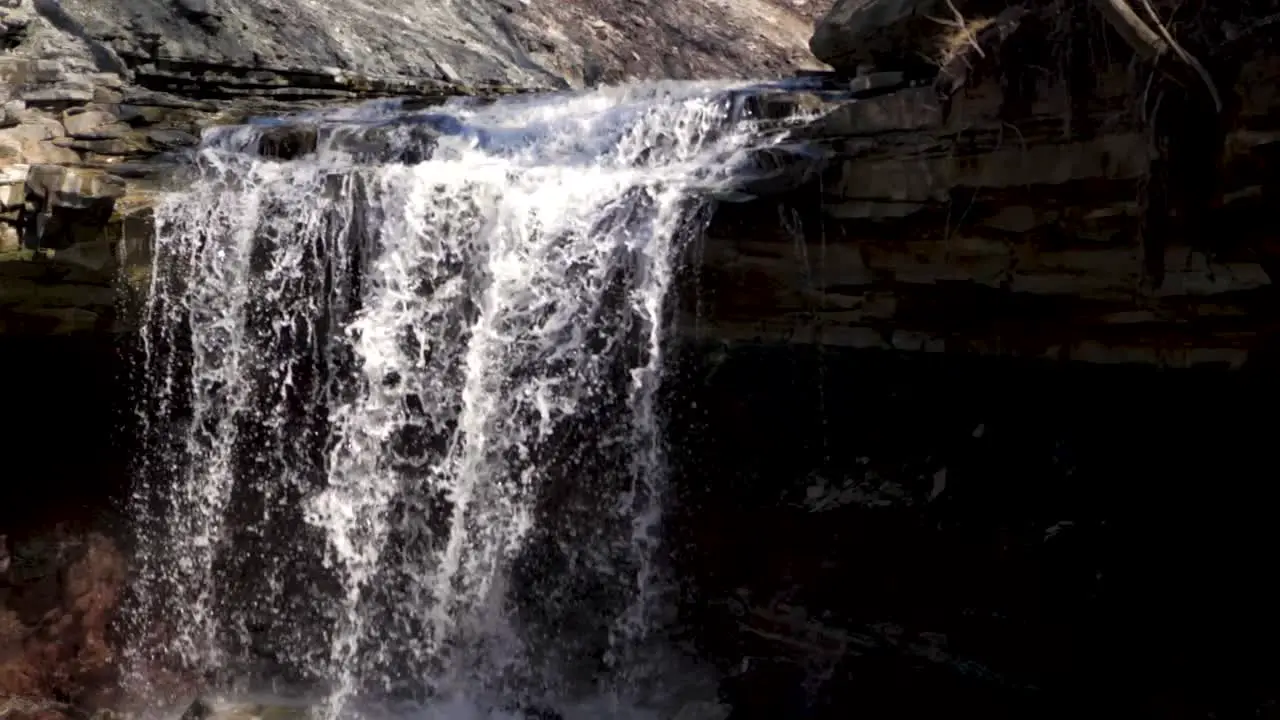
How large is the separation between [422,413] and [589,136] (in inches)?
99.7

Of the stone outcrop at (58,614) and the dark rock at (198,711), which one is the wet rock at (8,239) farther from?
the dark rock at (198,711)

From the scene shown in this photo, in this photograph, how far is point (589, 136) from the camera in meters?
8.44

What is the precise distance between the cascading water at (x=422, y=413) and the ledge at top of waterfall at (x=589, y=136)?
42 millimetres

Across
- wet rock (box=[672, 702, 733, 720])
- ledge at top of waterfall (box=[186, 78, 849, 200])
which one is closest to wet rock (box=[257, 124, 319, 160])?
ledge at top of waterfall (box=[186, 78, 849, 200])

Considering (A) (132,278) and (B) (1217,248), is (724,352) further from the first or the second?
(A) (132,278)

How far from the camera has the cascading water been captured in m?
7.30

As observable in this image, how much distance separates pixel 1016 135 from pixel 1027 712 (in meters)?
3.14

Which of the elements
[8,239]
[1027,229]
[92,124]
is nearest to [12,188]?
[8,239]

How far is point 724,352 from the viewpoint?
7.23 m

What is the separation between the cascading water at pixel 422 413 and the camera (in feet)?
24.0

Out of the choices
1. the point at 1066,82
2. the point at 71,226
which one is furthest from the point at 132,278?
the point at 1066,82

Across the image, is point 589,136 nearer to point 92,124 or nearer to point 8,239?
point 92,124

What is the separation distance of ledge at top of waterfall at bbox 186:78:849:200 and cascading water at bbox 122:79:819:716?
42 millimetres

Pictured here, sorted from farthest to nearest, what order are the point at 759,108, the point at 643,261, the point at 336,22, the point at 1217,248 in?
the point at 336,22
the point at 759,108
the point at 643,261
the point at 1217,248
